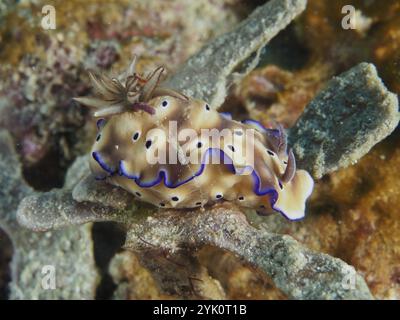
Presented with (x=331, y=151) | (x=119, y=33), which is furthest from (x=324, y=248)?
(x=119, y=33)

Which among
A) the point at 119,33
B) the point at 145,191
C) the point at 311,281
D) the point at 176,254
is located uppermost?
the point at 119,33

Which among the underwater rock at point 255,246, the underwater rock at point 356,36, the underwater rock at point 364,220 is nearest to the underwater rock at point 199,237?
the underwater rock at point 255,246

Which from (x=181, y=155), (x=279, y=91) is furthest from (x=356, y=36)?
(x=181, y=155)

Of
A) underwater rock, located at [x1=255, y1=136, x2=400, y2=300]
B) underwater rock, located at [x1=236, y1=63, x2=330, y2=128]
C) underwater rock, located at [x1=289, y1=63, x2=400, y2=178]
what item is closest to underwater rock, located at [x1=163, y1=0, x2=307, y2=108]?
underwater rock, located at [x1=236, y1=63, x2=330, y2=128]

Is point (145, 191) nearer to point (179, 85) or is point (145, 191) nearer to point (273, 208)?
point (273, 208)

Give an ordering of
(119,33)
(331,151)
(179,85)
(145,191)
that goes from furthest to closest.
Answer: (119,33)
(179,85)
(331,151)
(145,191)
